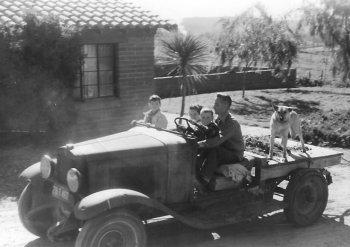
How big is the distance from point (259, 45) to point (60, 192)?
16024mm

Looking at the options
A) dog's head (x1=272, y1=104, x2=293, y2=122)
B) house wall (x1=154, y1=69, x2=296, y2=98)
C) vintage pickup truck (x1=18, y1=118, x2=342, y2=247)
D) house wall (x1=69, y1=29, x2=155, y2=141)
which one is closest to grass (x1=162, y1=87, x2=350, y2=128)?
house wall (x1=154, y1=69, x2=296, y2=98)

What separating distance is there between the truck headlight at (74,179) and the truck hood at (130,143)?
215mm

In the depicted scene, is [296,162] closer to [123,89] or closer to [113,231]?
[113,231]

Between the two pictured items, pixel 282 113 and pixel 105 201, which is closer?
pixel 105 201

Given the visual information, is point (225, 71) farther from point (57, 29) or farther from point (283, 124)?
point (283, 124)

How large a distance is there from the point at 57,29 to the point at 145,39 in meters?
2.83

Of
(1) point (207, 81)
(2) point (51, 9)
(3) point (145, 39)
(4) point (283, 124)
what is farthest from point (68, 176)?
(1) point (207, 81)

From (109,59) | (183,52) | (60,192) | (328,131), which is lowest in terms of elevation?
(328,131)

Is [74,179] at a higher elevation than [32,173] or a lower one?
higher

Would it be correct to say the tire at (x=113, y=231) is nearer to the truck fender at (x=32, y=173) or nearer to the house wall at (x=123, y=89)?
the truck fender at (x=32, y=173)

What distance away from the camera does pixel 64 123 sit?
1044 centimetres

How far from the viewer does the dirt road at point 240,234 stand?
5.83 m

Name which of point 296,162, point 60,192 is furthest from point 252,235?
point 60,192

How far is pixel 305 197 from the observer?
6.50 m
